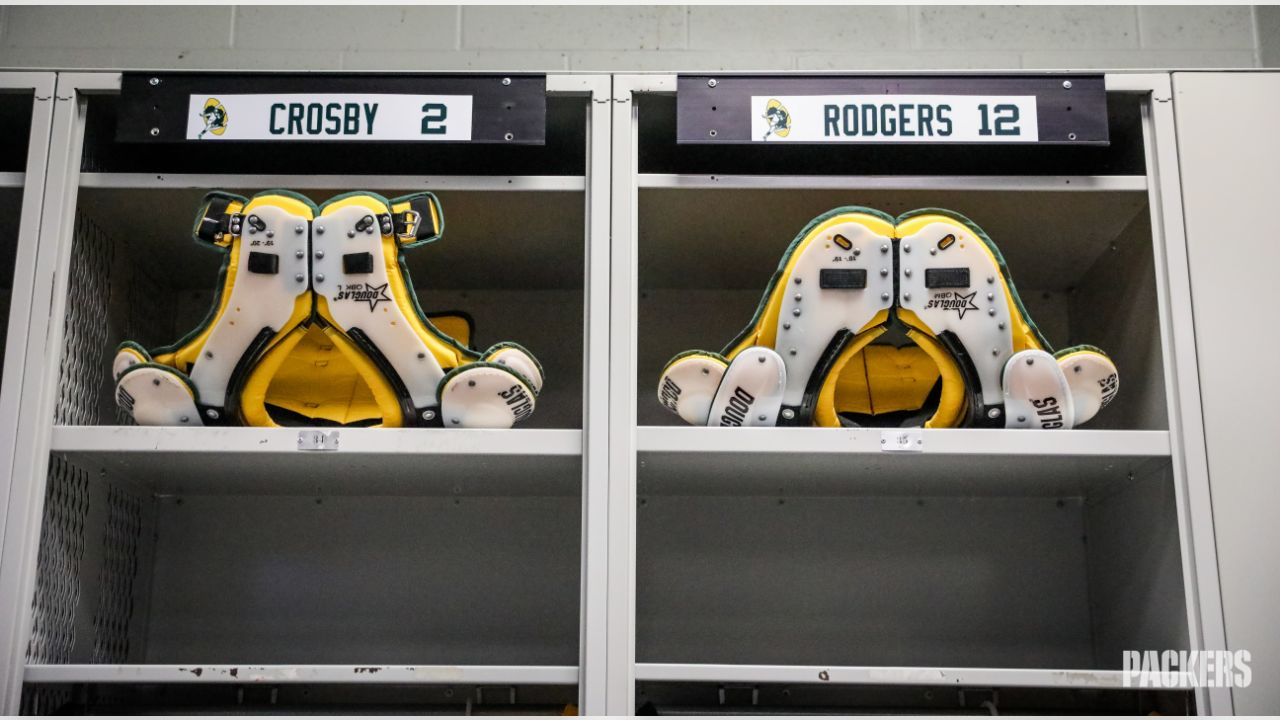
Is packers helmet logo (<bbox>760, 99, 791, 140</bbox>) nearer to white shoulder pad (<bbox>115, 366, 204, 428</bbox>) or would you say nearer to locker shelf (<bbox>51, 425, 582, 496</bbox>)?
locker shelf (<bbox>51, 425, 582, 496</bbox>)

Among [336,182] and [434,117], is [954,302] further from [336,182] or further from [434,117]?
[336,182]

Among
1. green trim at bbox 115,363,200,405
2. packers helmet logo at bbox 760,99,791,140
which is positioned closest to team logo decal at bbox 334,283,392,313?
green trim at bbox 115,363,200,405

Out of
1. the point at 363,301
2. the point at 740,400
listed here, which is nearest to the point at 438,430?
the point at 363,301

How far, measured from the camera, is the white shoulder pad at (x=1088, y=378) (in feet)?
6.07

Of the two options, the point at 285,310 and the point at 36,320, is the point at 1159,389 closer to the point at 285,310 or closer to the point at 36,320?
the point at 285,310

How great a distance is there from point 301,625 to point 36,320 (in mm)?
715

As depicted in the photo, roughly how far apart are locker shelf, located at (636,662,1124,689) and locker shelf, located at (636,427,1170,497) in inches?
11.7

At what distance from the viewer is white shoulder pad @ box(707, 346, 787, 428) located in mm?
1848

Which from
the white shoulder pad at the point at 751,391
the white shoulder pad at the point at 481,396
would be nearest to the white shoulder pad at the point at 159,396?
the white shoulder pad at the point at 481,396

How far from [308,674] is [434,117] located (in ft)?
2.66

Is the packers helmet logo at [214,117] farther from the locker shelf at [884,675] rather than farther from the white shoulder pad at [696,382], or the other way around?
the locker shelf at [884,675]

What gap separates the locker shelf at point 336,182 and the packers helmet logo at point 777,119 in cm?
29

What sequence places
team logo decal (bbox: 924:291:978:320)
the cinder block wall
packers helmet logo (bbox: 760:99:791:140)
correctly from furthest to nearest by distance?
the cinder block wall
packers helmet logo (bbox: 760:99:791:140)
team logo decal (bbox: 924:291:978:320)

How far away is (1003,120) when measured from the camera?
6.45ft
